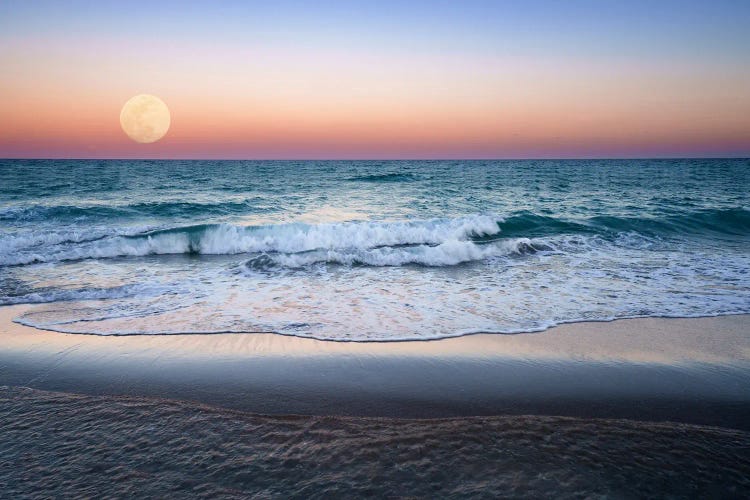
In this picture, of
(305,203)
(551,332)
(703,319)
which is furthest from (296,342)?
(305,203)

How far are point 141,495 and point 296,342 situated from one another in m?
3.05

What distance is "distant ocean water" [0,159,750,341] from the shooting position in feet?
21.9

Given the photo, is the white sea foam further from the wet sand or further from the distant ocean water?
the wet sand

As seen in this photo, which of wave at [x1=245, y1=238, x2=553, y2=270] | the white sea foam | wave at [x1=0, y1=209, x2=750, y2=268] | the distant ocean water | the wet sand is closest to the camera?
the wet sand

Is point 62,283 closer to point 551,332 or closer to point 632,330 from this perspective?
point 551,332

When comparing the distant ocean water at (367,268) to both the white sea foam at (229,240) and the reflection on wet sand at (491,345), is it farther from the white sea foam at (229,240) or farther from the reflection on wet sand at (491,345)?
the reflection on wet sand at (491,345)

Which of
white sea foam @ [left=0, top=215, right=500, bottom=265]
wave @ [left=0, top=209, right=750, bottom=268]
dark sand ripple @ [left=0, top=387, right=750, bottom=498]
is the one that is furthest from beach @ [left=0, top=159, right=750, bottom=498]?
white sea foam @ [left=0, top=215, right=500, bottom=265]

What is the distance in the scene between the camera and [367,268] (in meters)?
10.7

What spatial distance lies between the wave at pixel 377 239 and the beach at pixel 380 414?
233 inches

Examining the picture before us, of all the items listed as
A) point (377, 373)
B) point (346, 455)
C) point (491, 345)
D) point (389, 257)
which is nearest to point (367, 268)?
point (389, 257)

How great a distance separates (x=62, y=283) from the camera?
8.91 metres

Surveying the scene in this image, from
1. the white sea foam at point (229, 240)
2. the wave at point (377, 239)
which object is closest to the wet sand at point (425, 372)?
the wave at point (377, 239)

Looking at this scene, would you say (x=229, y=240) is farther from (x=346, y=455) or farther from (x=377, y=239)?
(x=346, y=455)

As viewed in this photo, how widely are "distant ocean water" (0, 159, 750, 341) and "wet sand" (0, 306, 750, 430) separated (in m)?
0.53
